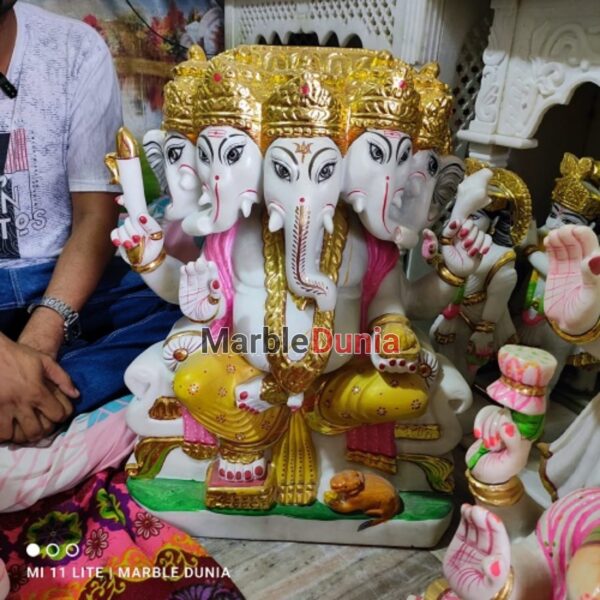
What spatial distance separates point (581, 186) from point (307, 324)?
624mm

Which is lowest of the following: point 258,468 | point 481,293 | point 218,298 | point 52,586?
point 52,586

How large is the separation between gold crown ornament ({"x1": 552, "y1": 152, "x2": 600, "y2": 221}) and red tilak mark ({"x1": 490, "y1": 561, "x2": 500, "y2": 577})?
2.50 feet

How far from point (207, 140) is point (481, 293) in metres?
0.67

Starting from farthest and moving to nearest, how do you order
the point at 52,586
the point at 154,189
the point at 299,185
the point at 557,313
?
1. the point at 154,189
2. the point at 52,586
3. the point at 299,185
4. the point at 557,313

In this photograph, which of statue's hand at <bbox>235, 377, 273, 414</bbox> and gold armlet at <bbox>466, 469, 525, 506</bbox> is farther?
statue's hand at <bbox>235, 377, 273, 414</bbox>

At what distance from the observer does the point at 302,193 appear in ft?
2.64

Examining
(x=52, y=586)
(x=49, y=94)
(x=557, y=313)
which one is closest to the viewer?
(x=557, y=313)

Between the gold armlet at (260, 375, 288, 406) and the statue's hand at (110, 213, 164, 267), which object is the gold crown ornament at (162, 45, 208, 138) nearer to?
the statue's hand at (110, 213, 164, 267)

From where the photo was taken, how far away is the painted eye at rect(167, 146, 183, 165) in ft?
3.02

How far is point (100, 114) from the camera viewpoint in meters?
1.22

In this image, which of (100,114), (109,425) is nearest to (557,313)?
(109,425)

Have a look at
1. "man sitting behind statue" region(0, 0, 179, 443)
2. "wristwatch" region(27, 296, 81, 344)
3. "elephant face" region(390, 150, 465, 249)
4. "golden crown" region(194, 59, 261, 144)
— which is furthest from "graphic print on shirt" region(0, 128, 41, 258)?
"elephant face" region(390, 150, 465, 249)

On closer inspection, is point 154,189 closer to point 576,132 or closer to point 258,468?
point 258,468

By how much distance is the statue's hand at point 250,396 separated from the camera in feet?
3.07
